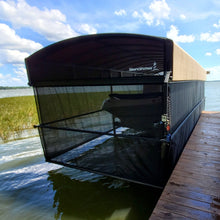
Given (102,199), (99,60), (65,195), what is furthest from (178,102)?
(65,195)

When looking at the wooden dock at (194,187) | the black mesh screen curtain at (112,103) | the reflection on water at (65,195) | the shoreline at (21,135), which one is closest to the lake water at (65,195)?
the reflection on water at (65,195)

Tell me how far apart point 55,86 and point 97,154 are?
1.51 metres

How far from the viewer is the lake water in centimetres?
240

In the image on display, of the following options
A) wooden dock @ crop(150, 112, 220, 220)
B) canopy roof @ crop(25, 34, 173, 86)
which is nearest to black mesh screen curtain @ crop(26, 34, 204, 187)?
canopy roof @ crop(25, 34, 173, 86)

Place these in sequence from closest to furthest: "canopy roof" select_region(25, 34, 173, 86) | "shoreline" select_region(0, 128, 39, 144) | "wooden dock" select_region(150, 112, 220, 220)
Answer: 1. "wooden dock" select_region(150, 112, 220, 220)
2. "canopy roof" select_region(25, 34, 173, 86)
3. "shoreline" select_region(0, 128, 39, 144)

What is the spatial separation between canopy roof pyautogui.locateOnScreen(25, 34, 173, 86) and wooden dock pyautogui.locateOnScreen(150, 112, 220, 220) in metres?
1.35

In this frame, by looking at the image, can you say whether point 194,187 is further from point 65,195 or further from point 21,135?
point 21,135

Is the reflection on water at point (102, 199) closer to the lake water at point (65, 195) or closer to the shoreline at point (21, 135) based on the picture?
the lake water at point (65, 195)

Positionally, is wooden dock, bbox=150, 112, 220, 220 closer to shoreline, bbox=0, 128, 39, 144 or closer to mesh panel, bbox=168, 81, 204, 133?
mesh panel, bbox=168, 81, 204, 133

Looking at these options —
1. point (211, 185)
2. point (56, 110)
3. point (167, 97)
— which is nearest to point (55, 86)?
point (56, 110)

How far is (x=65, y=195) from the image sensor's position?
9.33ft

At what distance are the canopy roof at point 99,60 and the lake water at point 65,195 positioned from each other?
2.01 meters

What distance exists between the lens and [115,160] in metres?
Answer: 2.49

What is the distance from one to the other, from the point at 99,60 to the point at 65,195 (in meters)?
2.56
